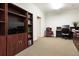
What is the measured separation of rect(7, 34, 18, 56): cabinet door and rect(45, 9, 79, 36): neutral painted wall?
4.59 metres

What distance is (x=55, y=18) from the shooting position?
7.82m

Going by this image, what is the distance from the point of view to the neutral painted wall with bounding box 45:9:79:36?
7.45m

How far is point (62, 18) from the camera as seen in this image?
7723mm

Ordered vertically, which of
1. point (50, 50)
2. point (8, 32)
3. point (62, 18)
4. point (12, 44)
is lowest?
point (50, 50)

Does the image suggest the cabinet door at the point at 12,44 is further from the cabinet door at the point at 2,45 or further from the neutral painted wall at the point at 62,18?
the neutral painted wall at the point at 62,18

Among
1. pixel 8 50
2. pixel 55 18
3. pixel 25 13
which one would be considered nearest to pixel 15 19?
pixel 25 13

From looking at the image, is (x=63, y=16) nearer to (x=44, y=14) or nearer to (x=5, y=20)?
(x=44, y=14)

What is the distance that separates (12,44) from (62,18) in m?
5.06

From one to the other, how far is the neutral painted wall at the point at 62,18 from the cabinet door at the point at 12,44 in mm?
4592

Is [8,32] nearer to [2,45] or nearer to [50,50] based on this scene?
[2,45]

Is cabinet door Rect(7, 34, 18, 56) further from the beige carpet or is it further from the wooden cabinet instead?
the beige carpet

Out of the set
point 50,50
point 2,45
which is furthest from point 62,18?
point 2,45

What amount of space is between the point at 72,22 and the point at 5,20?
5470mm

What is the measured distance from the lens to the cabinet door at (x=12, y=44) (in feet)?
10.5
